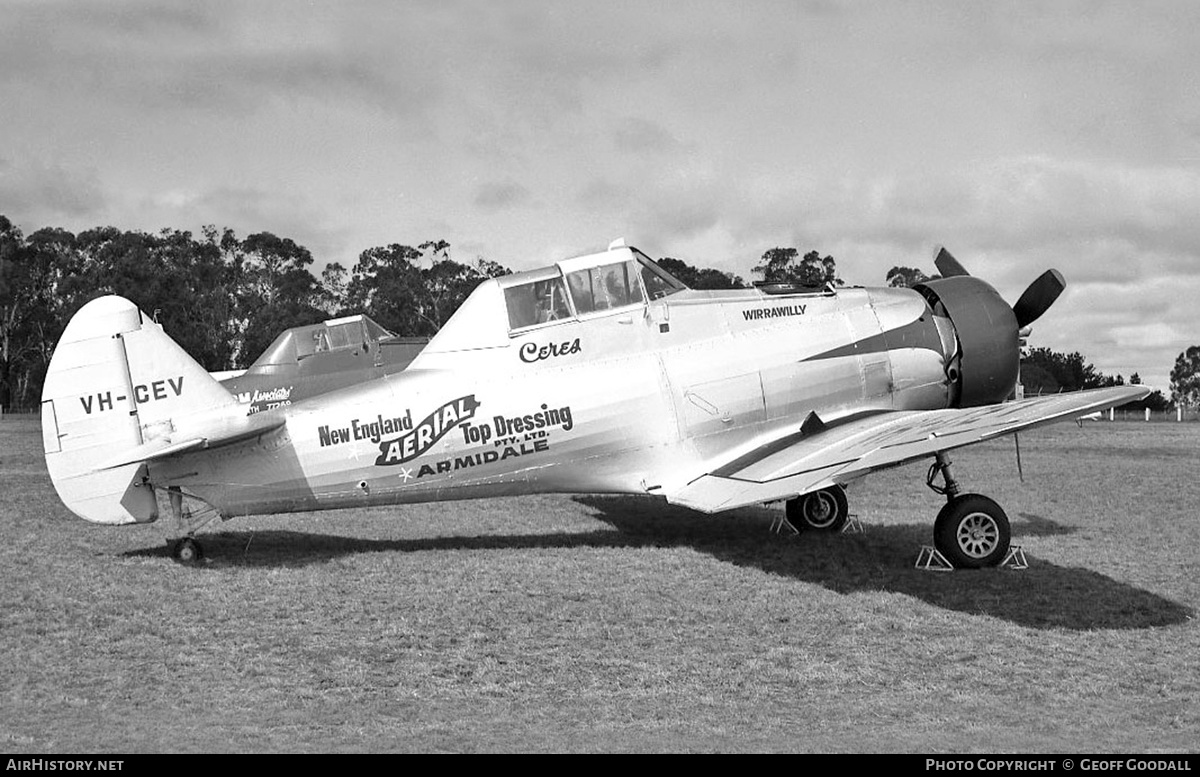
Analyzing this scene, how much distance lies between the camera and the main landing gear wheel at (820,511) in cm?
1145

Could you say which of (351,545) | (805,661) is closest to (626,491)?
(351,545)

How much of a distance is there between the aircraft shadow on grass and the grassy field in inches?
1.9

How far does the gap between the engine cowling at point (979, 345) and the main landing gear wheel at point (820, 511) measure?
1697mm

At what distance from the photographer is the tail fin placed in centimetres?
912

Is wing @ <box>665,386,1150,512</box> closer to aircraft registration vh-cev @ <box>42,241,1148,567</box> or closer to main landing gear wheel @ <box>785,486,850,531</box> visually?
aircraft registration vh-cev @ <box>42,241,1148,567</box>

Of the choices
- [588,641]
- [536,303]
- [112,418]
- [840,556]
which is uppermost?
[536,303]

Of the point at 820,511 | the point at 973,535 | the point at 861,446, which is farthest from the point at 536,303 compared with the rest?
the point at 973,535

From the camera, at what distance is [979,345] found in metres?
10.5

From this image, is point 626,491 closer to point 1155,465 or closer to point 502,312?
point 502,312

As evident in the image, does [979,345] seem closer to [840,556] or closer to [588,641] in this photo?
[840,556]

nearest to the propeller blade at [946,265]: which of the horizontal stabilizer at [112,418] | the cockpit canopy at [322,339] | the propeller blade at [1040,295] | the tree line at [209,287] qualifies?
the propeller blade at [1040,295]

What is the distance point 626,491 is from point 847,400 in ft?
7.60

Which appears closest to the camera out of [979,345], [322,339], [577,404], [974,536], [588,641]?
[588,641]

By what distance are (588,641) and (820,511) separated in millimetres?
5310
